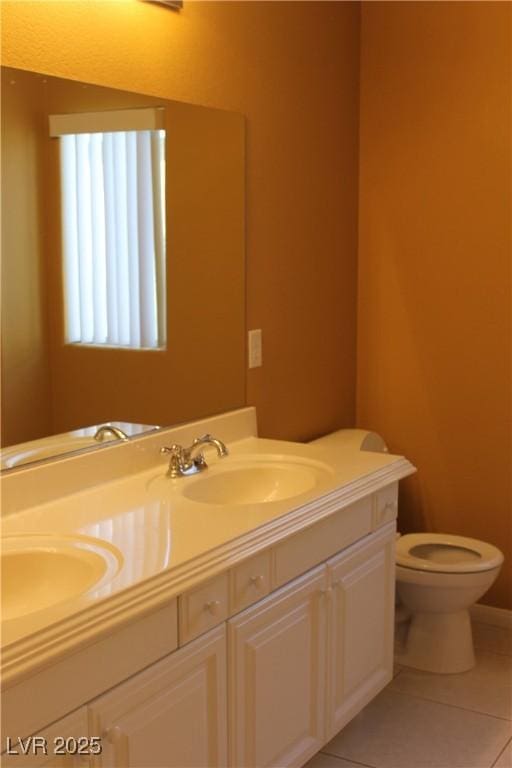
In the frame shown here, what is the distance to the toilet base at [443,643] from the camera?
9.98ft

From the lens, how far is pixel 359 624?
95.3 inches

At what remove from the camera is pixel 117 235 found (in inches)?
90.6

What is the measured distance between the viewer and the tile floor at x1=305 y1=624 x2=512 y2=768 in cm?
253

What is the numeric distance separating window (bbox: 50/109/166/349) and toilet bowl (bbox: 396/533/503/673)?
1.22m

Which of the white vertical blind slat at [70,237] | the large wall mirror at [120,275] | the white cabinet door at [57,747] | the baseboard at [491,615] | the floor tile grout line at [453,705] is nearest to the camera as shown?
the white cabinet door at [57,747]

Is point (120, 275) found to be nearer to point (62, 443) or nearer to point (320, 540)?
point (62, 443)

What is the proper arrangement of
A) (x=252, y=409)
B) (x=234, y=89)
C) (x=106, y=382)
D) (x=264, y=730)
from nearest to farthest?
(x=264, y=730) → (x=106, y=382) → (x=234, y=89) → (x=252, y=409)

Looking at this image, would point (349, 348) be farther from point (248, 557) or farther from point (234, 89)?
point (248, 557)

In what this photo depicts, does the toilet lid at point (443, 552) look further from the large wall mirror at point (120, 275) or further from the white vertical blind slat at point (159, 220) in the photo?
the white vertical blind slat at point (159, 220)

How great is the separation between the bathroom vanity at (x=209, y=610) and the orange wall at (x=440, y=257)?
36.2 inches

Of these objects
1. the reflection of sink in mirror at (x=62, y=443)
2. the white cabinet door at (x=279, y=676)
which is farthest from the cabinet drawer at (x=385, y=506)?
the reflection of sink in mirror at (x=62, y=443)

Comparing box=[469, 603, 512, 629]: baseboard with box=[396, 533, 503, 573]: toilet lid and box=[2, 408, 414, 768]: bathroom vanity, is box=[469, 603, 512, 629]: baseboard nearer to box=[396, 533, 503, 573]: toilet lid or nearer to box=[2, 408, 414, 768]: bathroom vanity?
box=[396, 533, 503, 573]: toilet lid

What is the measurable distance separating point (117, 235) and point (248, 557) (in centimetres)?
95

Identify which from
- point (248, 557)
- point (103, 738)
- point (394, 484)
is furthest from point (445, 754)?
point (103, 738)
